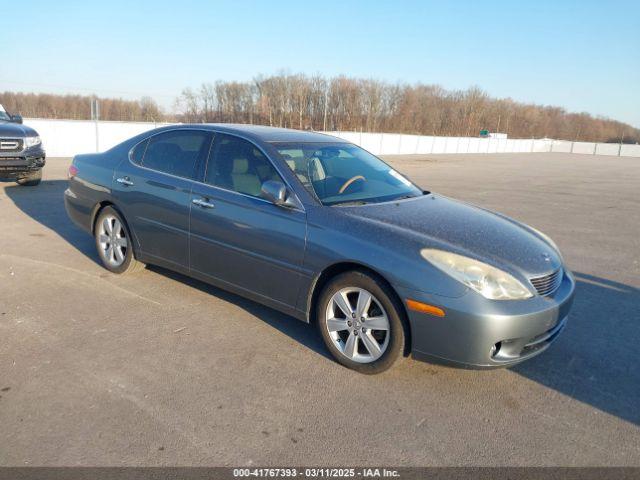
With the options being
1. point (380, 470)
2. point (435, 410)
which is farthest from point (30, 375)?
point (435, 410)

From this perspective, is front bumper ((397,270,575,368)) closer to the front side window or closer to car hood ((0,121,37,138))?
the front side window

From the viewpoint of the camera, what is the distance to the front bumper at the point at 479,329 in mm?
3043

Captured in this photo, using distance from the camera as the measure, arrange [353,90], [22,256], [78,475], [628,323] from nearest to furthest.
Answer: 1. [78,475]
2. [628,323]
3. [22,256]
4. [353,90]

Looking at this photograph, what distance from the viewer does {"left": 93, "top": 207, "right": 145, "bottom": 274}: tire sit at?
5195 millimetres

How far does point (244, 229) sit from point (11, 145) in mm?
8508

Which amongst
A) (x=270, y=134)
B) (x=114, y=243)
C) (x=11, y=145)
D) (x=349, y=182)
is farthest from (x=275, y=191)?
(x=11, y=145)

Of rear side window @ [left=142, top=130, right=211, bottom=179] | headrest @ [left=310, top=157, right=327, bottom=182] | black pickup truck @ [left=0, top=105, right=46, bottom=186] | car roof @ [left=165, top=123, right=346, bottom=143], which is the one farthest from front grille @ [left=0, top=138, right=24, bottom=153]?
headrest @ [left=310, top=157, right=327, bottom=182]

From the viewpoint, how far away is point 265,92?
282 feet

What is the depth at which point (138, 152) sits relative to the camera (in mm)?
5129

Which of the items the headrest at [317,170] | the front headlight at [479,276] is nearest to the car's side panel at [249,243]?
the headrest at [317,170]

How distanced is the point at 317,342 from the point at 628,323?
285 cm

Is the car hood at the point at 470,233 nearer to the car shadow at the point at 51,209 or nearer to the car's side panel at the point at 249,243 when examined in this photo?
the car's side panel at the point at 249,243

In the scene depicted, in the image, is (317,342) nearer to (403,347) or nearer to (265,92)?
(403,347)

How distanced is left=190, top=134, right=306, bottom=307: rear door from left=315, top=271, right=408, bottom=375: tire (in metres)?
0.33
